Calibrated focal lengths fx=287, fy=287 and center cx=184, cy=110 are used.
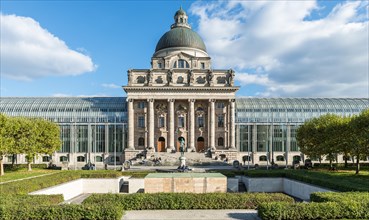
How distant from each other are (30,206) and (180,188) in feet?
47.6

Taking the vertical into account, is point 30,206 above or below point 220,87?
below

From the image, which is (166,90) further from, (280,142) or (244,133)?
(280,142)

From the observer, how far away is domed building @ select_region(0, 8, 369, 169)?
75188mm

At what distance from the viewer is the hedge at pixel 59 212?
1736 centimetres

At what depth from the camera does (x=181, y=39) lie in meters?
84.1

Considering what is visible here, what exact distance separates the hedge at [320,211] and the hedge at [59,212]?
9.83m

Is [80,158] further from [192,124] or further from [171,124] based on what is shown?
[192,124]

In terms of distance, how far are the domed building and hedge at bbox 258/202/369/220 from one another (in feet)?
170

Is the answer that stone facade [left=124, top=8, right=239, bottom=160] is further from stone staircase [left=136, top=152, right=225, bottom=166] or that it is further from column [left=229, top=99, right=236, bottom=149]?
stone staircase [left=136, top=152, right=225, bottom=166]

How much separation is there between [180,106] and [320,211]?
201 ft

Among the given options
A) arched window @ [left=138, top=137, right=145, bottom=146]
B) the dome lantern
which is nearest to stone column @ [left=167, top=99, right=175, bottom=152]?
arched window @ [left=138, top=137, right=145, bottom=146]

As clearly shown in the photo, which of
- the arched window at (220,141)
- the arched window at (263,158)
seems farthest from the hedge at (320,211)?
the arched window at (263,158)

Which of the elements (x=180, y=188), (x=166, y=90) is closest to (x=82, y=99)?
(x=166, y=90)

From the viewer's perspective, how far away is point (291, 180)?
3597 centimetres
